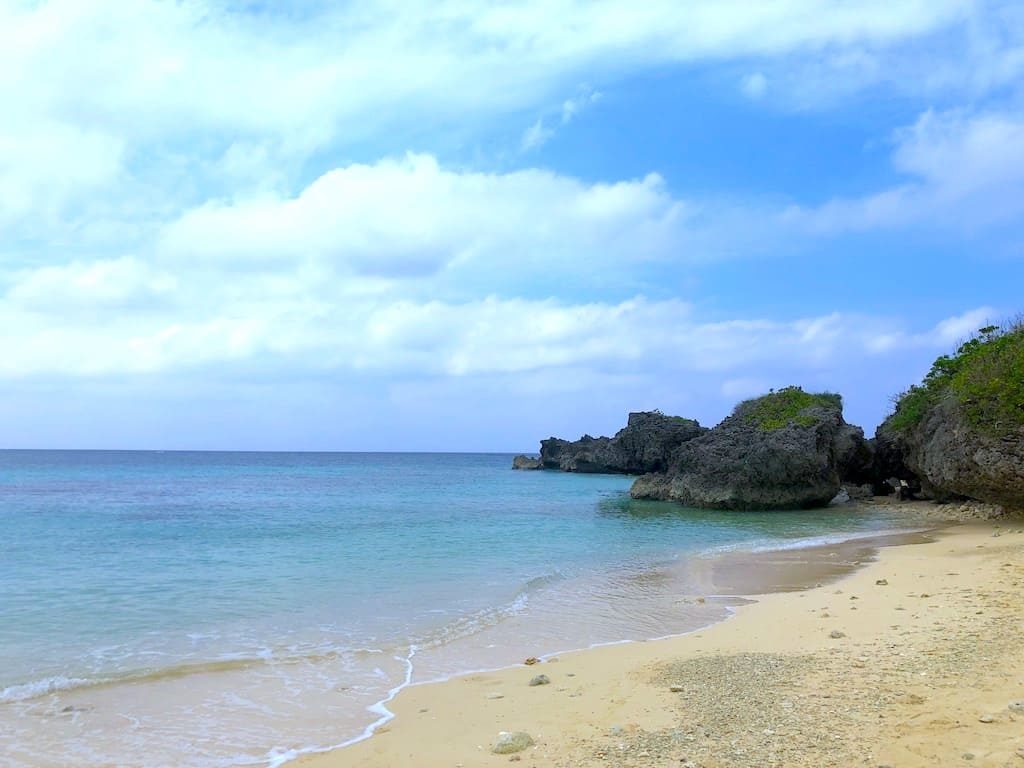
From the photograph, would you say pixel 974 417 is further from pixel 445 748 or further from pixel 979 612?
pixel 445 748

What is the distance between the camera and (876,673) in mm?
7148

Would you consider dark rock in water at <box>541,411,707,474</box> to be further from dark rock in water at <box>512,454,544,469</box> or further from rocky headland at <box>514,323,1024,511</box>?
rocky headland at <box>514,323,1024,511</box>

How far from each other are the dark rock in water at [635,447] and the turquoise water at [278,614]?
40647 millimetres

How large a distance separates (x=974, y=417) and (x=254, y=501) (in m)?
35.5

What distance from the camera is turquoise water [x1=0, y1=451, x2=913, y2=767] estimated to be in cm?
755

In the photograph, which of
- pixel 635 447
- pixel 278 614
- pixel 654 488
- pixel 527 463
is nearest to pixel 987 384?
pixel 654 488

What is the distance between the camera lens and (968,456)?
2361 centimetres

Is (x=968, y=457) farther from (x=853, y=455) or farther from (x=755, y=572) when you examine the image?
(x=853, y=455)

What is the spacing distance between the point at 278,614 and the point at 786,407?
35693mm

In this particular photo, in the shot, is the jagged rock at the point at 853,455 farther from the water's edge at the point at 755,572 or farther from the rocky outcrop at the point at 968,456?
the water's edge at the point at 755,572

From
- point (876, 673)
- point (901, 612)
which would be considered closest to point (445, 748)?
point (876, 673)

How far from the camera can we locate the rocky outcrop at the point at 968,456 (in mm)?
22016

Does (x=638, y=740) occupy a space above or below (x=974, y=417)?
→ below

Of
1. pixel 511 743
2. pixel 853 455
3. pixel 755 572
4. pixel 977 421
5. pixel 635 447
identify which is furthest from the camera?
pixel 635 447
